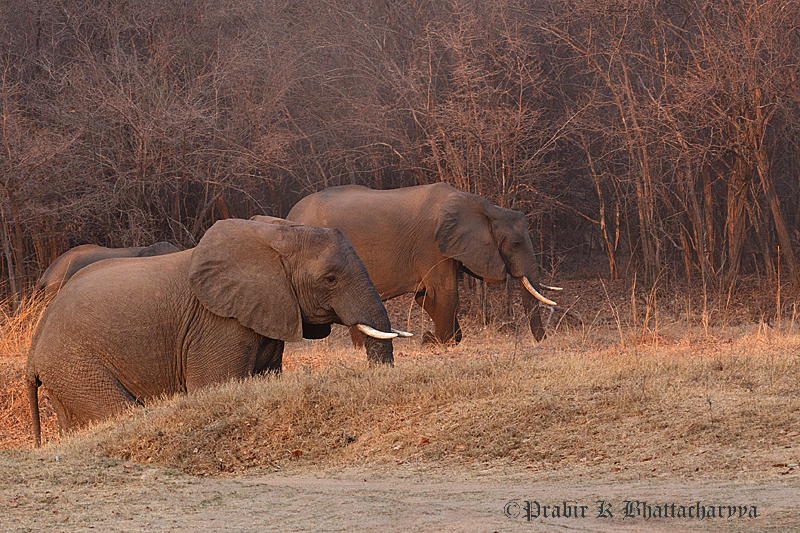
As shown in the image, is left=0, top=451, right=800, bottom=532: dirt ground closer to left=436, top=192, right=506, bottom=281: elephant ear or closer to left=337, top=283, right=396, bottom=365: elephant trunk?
left=337, top=283, right=396, bottom=365: elephant trunk

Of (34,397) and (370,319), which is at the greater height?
(370,319)

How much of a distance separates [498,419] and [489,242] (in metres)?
7.62

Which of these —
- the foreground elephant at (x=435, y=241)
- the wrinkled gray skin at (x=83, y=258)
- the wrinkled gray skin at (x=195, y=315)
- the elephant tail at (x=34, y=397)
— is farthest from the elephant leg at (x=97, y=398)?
the foreground elephant at (x=435, y=241)

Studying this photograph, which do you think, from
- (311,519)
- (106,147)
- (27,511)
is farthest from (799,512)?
(106,147)

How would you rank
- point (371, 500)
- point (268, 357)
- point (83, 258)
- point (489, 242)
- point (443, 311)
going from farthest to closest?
point (83, 258) → point (489, 242) → point (443, 311) → point (268, 357) → point (371, 500)

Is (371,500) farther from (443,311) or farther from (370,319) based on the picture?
(443,311)

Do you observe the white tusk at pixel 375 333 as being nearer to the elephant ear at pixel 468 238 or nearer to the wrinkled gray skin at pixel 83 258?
the elephant ear at pixel 468 238

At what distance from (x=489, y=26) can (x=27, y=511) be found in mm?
15366

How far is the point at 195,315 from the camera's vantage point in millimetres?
9750

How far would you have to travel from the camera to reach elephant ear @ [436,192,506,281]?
1555 cm

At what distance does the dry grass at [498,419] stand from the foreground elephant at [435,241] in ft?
18.8

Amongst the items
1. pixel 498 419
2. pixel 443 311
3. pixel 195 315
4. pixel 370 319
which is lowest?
pixel 443 311

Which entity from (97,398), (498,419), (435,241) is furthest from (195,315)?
(435,241)

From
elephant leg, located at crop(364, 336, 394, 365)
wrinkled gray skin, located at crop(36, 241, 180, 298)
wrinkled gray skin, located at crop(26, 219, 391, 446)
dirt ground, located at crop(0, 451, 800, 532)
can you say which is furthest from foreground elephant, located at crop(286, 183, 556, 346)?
dirt ground, located at crop(0, 451, 800, 532)
